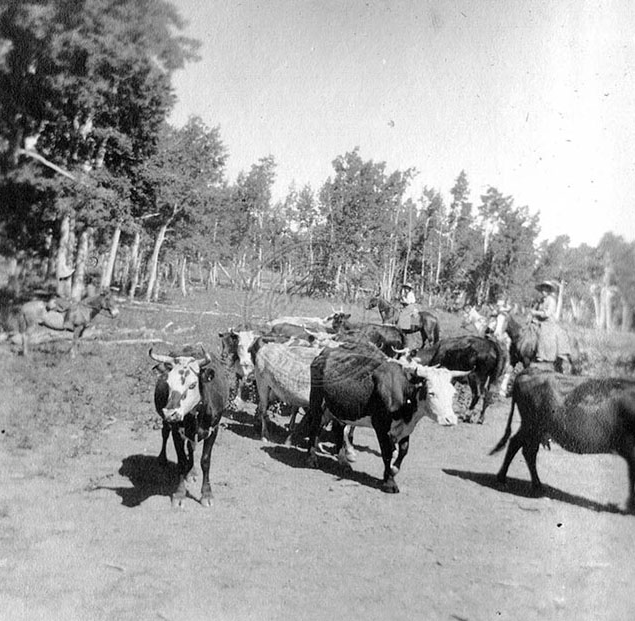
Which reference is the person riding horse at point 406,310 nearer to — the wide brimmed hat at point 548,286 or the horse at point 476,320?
the horse at point 476,320

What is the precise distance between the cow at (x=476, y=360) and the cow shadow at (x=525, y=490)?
3967mm

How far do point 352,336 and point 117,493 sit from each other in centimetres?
700

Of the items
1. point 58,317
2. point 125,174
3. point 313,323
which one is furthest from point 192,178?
point 313,323

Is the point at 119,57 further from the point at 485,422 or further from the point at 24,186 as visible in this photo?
the point at 485,422

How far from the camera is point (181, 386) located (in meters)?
5.63

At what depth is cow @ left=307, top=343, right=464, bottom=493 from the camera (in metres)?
6.52

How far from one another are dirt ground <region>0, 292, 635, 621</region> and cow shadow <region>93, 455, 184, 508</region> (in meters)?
0.03

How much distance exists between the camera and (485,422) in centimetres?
1102

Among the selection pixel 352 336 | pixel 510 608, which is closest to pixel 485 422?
pixel 352 336

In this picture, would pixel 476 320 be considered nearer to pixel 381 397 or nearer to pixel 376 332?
pixel 376 332

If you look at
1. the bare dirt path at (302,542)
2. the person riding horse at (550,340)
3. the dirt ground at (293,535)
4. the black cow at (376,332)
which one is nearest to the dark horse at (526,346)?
the person riding horse at (550,340)

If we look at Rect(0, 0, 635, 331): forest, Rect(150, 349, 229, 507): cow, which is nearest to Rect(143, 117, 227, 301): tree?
Rect(0, 0, 635, 331): forest

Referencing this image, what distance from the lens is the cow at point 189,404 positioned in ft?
18.5

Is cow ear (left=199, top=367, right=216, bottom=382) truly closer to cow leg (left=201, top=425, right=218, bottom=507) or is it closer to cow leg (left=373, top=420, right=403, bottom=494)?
cow leg (left=201, top=425, right=218, bottom=507)
